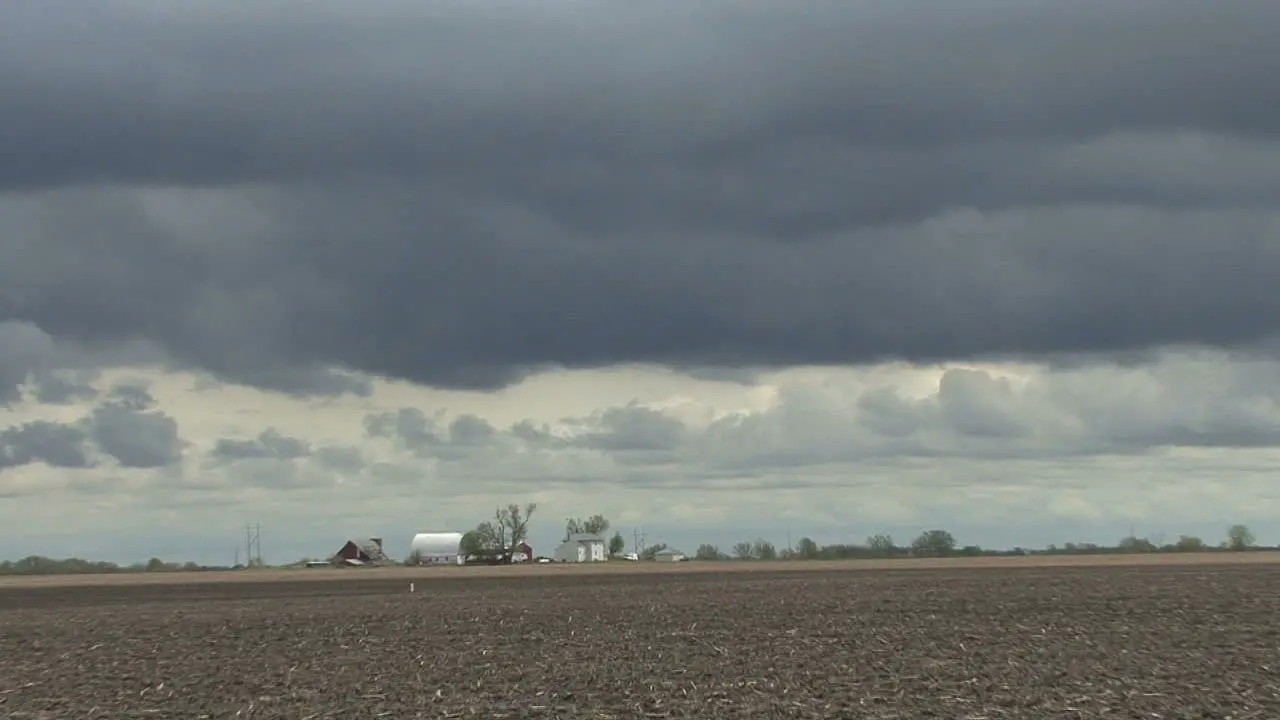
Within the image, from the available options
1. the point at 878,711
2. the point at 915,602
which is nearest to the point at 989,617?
the point at 915,602

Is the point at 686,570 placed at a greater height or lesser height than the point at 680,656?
greater

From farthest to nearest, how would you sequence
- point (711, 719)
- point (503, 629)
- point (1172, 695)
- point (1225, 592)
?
point (1225, 592) < point (503, 629) < point (1172, 695) < point (711, 719)

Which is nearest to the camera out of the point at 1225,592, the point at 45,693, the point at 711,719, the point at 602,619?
the point at 711,719

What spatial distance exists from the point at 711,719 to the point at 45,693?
2008 centimetres

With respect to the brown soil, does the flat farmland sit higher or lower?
lower

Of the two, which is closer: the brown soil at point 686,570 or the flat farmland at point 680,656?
the flat farmland at point 680,656

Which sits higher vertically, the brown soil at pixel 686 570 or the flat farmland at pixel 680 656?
the brown soil at pixel 686 570

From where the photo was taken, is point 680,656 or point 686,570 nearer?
point 680,656

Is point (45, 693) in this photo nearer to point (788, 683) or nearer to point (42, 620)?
point (788, 683)

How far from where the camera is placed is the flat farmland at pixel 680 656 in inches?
1507

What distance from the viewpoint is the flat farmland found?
38281 millimetres

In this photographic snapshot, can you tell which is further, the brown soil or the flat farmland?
the brown soil

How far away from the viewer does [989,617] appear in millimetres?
61281

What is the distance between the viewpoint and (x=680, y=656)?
47.8 m
